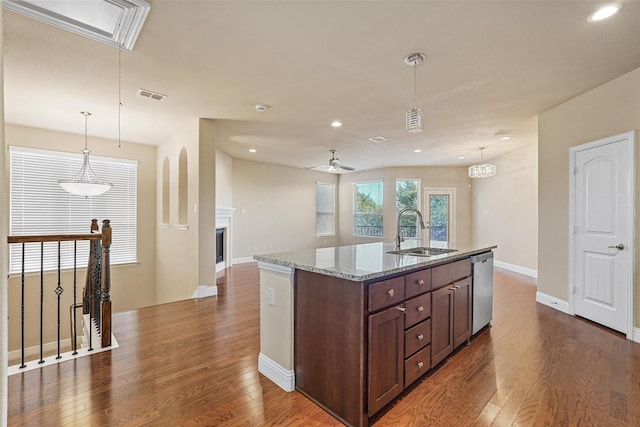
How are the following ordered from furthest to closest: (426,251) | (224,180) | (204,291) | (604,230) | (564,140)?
1. (224,180)
2. (204,291)
3. (564,140)
4. (604,230)
5. (426,251)

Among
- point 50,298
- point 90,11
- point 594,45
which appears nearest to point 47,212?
point 50,298

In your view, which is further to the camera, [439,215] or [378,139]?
[439,215]

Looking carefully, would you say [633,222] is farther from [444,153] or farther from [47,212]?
[47,212]

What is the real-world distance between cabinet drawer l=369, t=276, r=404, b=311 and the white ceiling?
1.84 metres

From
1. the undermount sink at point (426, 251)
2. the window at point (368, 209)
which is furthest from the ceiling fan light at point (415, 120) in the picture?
the window at point (368, 209)

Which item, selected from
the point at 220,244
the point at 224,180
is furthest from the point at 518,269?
the point at 224,180

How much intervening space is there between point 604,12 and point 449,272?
216cm

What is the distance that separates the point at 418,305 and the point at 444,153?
551 cm

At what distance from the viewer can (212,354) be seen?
2621 millimetres

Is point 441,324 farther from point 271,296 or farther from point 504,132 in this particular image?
point 504,132

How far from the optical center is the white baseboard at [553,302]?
12.2 ft

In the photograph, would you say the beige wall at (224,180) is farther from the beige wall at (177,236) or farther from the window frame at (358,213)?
the window frame at (358,213)

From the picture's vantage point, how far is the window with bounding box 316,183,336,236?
946 cm

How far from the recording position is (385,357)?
1812 millimetres
